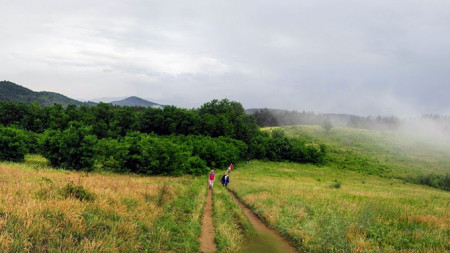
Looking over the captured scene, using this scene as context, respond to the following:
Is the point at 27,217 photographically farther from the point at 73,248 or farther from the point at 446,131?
the point at 446,131

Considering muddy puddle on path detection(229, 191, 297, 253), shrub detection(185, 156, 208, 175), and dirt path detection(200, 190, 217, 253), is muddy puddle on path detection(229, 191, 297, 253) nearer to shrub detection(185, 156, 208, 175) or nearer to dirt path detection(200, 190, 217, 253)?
dirt path detection(200, 190, 217, 253)

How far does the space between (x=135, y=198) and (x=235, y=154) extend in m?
50.7

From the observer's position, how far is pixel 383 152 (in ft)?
332

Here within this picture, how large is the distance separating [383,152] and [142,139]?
98.6 metres

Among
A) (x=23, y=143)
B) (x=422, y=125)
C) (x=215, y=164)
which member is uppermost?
(x=422, y=125)

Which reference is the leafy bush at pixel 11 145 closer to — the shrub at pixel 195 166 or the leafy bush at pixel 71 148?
the leafy bush at pixel 71 148

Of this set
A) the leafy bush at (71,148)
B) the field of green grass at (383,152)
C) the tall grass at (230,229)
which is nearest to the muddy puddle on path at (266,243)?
the tall grass at (230,229)

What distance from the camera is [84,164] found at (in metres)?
33.3

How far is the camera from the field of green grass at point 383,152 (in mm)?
72912

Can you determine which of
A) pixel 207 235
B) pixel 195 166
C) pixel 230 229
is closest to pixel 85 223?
pixel 207 235

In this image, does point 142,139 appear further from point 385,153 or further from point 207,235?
point 385,153

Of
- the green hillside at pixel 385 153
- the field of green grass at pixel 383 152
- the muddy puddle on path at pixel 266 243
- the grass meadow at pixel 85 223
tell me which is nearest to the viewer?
the grass meadow at pixel 85 223

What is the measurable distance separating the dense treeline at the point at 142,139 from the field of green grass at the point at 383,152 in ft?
41.2

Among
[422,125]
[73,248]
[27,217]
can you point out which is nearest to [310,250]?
[73,248]
